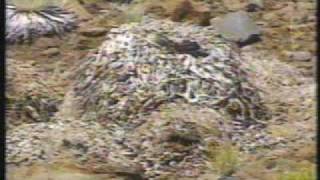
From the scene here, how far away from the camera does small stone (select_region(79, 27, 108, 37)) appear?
7.17 feet

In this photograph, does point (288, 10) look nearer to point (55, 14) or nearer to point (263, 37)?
point (263, 37)

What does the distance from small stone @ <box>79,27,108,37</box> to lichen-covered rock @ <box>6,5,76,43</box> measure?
4 centimetres

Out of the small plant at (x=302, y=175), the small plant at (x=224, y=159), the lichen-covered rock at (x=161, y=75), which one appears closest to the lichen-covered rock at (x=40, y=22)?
the lichen-covered rock at (x=161, y=75)

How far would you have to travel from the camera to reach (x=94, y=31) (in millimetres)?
2186

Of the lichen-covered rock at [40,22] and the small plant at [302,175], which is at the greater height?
the lichen-covered rock at [40,22]

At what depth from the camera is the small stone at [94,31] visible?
219 centimetres

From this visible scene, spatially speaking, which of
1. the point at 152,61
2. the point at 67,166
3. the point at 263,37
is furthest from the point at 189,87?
the point at 67,166

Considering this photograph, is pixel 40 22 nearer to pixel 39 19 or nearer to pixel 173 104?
pixel 39 19

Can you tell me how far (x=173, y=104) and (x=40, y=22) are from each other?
1.55 feet

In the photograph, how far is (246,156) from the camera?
2.16m
